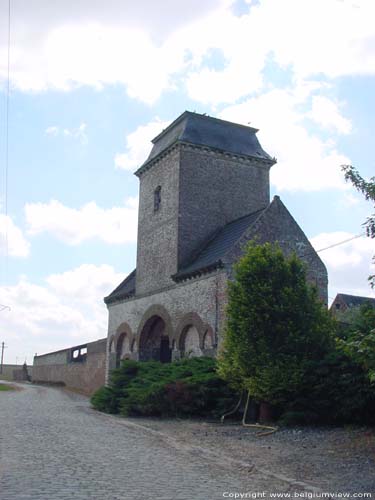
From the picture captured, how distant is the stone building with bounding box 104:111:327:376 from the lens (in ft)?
76.3

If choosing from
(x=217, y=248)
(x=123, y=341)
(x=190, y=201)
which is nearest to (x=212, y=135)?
(x=190, y=201)

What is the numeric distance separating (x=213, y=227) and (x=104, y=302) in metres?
9.54

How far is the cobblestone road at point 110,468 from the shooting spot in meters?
7.41

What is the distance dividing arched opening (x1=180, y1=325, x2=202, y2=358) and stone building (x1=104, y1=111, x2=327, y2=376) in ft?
0.13

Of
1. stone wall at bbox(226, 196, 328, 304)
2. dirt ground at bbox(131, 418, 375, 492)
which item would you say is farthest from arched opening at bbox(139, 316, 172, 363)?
dirt ground at bbox(131, 418, 375, 492)

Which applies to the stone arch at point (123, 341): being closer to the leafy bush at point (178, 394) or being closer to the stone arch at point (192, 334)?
the stone arch at point (192, 334)

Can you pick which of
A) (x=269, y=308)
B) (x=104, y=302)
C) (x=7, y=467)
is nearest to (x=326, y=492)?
(x=7, y=467)

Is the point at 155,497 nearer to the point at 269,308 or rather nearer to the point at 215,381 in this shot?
the point at 269,308

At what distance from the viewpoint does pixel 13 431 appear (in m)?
13.3

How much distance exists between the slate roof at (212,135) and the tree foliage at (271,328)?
12723mm

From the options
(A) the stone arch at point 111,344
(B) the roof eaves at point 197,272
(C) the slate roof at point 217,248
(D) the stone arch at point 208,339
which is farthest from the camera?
(A) the stone arch at point 111,344

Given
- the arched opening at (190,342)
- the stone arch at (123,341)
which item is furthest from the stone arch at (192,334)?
the stone arch at (123,341)

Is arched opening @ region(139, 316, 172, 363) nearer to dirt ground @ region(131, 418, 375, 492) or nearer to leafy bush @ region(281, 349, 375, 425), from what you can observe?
dirt ground @ region(131, 418, 375, 492)

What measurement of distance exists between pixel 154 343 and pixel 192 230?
6.10 meters
